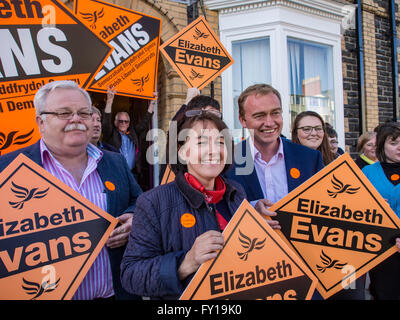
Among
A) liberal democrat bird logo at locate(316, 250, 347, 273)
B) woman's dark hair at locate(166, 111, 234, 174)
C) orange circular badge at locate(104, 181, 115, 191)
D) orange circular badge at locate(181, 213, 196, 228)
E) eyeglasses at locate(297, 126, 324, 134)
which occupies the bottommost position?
liberal democrat bird logo at locate(316, 250, 347, 273)

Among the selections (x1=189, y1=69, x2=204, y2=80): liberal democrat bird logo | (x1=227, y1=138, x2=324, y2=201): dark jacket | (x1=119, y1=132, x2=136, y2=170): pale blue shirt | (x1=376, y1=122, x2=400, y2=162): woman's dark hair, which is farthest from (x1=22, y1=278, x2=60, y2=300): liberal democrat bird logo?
(x1=119, y1=132, x2=136, y2=170): pale blue shirt

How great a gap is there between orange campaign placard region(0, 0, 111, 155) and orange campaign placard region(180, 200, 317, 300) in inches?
49.8

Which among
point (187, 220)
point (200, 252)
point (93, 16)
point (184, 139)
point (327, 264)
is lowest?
point (327, 264)

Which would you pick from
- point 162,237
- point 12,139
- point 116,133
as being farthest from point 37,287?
point 116,133

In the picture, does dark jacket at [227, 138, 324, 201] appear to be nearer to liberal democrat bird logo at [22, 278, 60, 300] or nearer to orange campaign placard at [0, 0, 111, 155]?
liberal democrat bird logo at [22, 278, 60, 300]

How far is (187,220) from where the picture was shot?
50.9 inches

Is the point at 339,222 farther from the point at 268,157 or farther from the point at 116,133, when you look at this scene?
the point at 116,133

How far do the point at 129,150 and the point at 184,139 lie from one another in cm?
273

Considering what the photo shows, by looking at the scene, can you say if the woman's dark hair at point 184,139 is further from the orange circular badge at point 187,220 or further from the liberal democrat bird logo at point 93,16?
the liberal democrat bird logo at point 93,16

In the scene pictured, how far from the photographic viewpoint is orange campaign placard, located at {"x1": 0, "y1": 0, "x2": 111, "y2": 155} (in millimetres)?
1881

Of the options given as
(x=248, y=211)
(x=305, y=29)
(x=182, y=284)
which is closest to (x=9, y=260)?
(x=182, y=284)

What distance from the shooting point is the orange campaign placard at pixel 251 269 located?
1.20 metres

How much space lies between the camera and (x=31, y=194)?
1.32 metres

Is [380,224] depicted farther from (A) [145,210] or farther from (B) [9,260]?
(B) [9,260]
